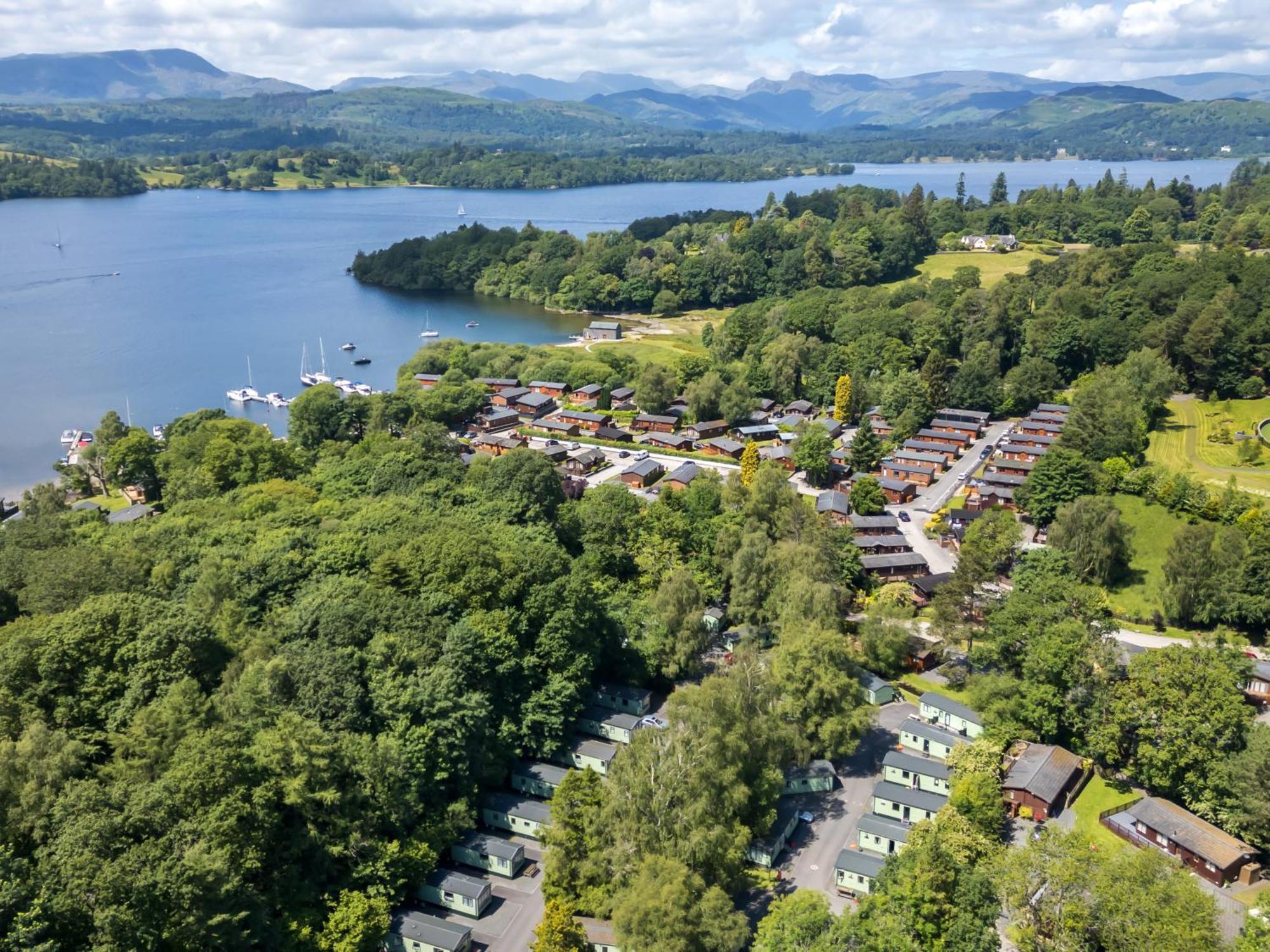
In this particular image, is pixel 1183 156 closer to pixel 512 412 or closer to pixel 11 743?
pixel 512 412

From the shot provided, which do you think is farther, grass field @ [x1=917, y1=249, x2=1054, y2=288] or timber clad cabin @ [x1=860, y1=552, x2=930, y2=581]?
grass field @ [x1=917, y1=249, x2=1054, y2=288]

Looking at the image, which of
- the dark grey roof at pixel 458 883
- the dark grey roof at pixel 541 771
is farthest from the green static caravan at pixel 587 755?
the dark grey roof at pixel 458 883

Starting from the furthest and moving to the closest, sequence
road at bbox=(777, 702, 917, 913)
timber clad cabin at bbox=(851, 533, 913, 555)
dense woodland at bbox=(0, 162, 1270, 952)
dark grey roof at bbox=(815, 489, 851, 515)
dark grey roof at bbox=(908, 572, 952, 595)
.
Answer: dark grey roof at bbox=(815, 489, 851, 515) → timber clad cabin at bbox=(851, 533, 913, 555) → dark grey roof at bbox=(908, 572, 952, 595) → road at bbox=(777, 702, 917, 913) → dense woodland at bbox=(0, 162, 1270, 952)

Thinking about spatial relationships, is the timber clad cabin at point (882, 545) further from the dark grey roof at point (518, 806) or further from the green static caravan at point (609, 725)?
the dark grey roof at point (518, 806)

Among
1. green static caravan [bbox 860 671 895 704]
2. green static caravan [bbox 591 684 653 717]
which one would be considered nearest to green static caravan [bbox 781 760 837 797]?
green static caravan [bbox 860 671 895 704]

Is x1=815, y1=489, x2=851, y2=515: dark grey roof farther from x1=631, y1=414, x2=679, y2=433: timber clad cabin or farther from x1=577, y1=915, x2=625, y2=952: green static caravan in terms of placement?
x1=577, y1=915, x2=625, y2=952: green static caravan

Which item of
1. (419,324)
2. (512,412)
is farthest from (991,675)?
(419,324)
